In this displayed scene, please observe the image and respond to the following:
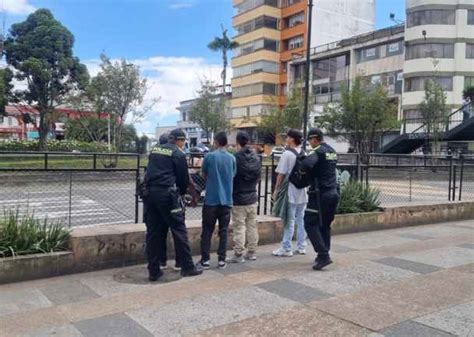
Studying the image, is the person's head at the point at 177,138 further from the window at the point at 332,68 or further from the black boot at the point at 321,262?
the window at the point at 332,68

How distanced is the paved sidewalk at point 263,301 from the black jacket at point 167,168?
1119 mm

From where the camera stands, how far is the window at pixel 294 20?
6164 cm

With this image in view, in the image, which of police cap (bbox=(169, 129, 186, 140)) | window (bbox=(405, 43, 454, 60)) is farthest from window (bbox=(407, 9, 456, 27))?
police cap (bbox=(169, 129, 186, 140))

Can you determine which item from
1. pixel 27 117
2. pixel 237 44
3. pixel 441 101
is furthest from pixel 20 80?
pixel 237 44

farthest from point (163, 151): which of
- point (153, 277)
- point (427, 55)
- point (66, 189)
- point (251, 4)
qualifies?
point (251, 4)

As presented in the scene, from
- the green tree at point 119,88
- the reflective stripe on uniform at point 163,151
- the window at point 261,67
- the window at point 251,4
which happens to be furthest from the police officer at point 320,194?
the window at point 251,4

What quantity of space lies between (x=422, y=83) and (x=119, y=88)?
2974 cm

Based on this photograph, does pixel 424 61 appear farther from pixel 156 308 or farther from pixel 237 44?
→ pixel 156 308

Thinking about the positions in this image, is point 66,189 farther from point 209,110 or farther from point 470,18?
point 470,18

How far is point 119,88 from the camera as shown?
25.6m

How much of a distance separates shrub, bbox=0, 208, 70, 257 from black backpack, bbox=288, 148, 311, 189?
297 centimetres

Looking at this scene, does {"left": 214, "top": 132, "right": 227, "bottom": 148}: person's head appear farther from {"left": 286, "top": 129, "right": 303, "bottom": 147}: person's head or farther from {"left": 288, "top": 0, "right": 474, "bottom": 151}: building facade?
{"left": 288, "top": 0, "right": 474, "bottom": 151}: building facade

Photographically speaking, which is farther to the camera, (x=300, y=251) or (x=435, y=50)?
(x=435, y=50)

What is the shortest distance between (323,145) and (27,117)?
3228 cm
